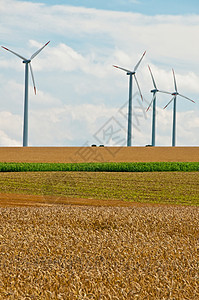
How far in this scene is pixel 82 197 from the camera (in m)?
32.8

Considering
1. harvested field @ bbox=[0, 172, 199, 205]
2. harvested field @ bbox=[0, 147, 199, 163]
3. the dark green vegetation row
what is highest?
harvested field @ bbox=[0, 147, 199, 163]

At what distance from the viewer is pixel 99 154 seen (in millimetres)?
70062

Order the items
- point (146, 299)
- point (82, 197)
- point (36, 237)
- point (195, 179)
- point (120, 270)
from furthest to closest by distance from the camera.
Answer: point (195, 179)
point (82, 197)
point (36, 237)
point (120, 270)
point (146, 299)

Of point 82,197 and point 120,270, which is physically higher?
point 120,270

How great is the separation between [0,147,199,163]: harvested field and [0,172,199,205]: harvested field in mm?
16956

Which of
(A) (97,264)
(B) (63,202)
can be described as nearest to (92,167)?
(B) (63,202)

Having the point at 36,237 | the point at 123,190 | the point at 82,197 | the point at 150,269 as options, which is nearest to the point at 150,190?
the point at 123,190

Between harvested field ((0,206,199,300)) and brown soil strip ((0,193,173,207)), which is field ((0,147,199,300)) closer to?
harvested field ((0,206,199,300))

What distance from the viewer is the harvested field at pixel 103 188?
31891mm

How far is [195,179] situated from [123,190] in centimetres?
1032

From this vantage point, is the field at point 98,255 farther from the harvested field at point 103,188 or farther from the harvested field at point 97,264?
the harvested field at point 103,188

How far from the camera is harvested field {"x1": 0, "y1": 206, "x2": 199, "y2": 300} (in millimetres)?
6668

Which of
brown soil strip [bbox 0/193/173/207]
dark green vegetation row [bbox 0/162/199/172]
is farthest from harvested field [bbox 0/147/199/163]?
brown soil strip [bbox 0/193/173/207]

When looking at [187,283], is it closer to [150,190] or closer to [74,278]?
[74,278]
